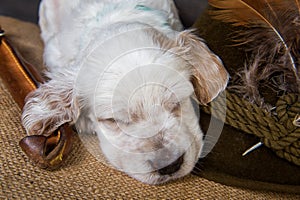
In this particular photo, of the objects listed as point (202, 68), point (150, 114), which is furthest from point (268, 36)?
point (150, 114)

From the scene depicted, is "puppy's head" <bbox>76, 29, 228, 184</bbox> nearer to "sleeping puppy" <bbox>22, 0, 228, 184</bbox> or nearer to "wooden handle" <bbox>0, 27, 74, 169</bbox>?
"sleeping puppy" <bbox>22, 0, 228, 184</bbox>

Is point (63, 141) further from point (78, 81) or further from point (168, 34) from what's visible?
point (168, 34)

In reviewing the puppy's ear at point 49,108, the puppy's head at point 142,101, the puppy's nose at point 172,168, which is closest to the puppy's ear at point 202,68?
the puppy's head at point 142,101

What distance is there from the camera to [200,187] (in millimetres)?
1285

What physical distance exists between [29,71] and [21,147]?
0.38 m

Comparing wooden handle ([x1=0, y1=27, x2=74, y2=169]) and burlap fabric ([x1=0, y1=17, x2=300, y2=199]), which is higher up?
wooden handle ([x1=0, y1=27, x2=74, y2=169])

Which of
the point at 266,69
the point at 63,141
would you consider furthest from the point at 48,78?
the point at 266,69

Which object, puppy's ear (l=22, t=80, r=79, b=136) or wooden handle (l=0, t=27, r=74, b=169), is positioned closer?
wooden handle (l=0, t=27, r=74, b=169)

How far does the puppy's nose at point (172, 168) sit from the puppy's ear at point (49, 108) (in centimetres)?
37

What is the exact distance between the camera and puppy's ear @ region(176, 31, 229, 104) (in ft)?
4.59

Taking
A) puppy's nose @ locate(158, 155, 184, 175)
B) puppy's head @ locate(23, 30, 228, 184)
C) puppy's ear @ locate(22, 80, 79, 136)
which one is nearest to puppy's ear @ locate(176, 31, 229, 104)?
puppy's head @ locate(23, 30, 228, 184)

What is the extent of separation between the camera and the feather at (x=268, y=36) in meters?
1.32

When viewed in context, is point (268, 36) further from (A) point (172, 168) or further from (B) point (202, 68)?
(A) point (172, 168)

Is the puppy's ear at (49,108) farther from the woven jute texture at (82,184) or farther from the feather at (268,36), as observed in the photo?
the feather at (268,36)
